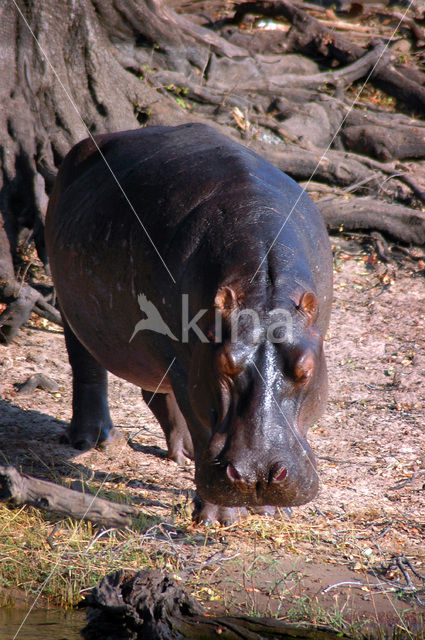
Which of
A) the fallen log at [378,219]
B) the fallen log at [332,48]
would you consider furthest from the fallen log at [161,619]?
the fallen log at [332,48]

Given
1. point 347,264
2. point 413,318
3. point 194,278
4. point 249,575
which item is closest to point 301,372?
point 194,278

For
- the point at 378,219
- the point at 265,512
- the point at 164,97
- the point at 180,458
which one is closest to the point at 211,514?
the point at 265,512

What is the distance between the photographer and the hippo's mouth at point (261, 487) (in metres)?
2.79

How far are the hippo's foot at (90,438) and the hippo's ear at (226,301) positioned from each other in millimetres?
2186

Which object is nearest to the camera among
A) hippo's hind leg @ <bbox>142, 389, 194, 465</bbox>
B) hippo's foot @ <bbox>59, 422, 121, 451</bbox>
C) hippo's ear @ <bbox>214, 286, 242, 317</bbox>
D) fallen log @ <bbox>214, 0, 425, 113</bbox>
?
hippo's ear @ <bbox>214, 286, 242, 317</bbox>

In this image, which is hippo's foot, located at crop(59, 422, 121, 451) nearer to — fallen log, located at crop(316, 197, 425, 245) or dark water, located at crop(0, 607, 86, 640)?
dark water, located at crop(0, 607, 86, 640)

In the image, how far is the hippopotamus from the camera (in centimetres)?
284

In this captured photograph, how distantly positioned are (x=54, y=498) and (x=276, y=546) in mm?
1048

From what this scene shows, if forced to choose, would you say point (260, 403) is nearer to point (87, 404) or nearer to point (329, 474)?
point (329, 474)

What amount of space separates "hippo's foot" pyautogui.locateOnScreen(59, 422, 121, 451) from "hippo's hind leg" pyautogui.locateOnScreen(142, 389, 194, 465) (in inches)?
15.2

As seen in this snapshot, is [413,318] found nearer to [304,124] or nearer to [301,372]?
[304,124]

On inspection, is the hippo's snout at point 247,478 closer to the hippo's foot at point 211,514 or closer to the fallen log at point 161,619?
the fallen log at point 161,619

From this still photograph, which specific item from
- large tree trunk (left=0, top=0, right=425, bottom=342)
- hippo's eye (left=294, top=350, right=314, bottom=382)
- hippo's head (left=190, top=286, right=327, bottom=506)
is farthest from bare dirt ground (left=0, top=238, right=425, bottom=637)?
large tree trunk (left=0, top=0, right=425, bottom=342)

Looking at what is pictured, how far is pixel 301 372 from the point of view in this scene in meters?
2.85
